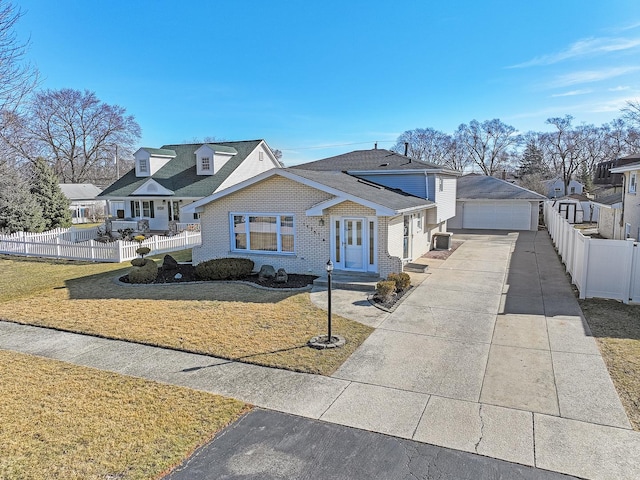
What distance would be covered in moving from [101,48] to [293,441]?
62.0 ft

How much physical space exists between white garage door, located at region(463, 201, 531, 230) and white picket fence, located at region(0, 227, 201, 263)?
20.5m

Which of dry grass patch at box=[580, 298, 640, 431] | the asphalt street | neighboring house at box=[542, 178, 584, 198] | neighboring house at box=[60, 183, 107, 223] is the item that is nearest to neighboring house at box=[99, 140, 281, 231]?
neighboring house at box=[60, 183, 107, 223]

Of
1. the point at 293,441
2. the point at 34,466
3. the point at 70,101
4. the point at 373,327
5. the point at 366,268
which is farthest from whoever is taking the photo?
the point at 70,101

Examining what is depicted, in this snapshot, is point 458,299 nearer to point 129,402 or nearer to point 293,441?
point 293,441

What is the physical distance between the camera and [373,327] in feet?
31.8

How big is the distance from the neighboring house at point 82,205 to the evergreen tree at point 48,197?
12892 mm

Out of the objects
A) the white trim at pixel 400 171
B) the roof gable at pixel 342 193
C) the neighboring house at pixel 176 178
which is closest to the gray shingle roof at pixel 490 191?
the white trim at pixel 400 171

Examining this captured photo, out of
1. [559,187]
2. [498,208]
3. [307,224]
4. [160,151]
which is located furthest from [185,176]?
[559,187]

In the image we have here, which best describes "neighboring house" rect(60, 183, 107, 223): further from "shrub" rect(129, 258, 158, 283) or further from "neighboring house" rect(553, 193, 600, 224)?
"neighboring house" rect(553, 193, 600, 224)

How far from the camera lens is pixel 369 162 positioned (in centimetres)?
2120

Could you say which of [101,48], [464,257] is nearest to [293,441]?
[464,257]

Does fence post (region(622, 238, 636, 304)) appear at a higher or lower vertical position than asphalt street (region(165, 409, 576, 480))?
higher

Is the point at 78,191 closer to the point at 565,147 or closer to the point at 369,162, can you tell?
the point at 369,162

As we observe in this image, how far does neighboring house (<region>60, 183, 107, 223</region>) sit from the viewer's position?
150 ft
